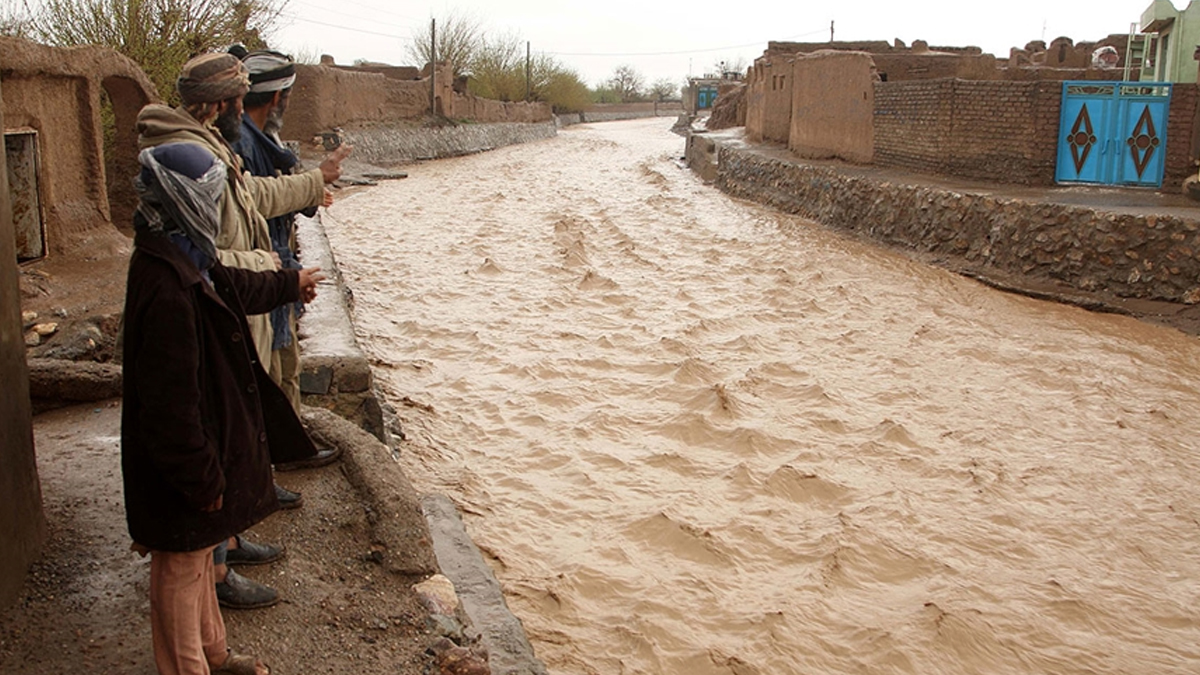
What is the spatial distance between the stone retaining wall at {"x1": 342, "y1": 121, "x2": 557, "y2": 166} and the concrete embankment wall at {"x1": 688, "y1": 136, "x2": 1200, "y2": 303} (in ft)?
29.7

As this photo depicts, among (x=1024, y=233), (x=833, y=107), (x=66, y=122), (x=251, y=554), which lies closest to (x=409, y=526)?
(x=251, y=554)

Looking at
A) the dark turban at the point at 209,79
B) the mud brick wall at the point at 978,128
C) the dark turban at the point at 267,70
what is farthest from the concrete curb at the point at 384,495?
the mud brick wall at the point at 978,128

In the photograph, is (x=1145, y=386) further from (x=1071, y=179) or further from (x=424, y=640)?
(x=424, y=640)

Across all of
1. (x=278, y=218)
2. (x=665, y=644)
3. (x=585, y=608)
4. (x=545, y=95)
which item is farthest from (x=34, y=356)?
(x=545, y=95)

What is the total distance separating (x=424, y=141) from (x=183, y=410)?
23.8m

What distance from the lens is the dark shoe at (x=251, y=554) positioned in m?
2.93

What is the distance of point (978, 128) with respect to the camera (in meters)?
11.9

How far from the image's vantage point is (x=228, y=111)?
9.36 ft

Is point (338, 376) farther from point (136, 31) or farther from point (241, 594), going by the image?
point (136, 31)

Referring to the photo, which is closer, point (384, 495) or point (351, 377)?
point (384, 495)

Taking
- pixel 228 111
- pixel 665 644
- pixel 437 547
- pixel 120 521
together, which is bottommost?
pixel 665 644

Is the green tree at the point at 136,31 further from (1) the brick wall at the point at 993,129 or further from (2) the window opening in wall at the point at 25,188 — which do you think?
(1) the brick wall at the point at 993,129

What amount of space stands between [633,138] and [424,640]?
118 feet

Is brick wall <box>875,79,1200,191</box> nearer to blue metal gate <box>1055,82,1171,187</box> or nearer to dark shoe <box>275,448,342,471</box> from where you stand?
blue metal gate <box>1055,82,1171,187</box>
